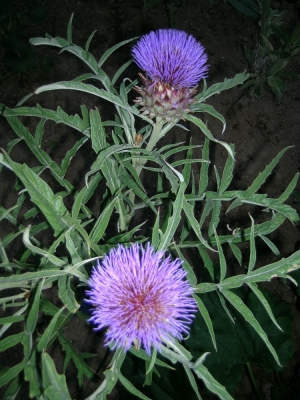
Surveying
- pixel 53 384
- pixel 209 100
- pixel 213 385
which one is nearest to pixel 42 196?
pixel 53 384

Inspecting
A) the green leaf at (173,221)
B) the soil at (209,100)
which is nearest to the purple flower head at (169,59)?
the green leaf at (173,221)

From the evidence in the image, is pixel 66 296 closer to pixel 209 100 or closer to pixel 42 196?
pixel 42 196

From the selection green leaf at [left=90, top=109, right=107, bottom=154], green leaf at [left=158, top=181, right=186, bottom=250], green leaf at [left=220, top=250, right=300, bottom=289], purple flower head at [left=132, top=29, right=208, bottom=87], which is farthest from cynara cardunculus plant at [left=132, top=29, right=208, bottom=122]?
green leaf at [left=220, top=250, right=300, bottom=289]

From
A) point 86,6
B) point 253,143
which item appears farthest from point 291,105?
point 86,6

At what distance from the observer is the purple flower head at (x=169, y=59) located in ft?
3.03

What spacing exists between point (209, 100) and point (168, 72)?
1159 millimetres

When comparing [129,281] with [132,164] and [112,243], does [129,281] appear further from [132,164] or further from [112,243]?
[132,164]

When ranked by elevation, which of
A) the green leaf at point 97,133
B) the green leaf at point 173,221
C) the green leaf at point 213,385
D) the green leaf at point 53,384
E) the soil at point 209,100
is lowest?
the green leaf at point 213,385

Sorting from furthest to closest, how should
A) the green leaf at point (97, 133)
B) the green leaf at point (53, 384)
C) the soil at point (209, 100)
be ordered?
the soil at point (209, 100), the green leaf at point (97, 133), the green leaf at point (53, 384)

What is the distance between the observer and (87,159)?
184 centimetres

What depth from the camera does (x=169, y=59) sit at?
0.93 metres

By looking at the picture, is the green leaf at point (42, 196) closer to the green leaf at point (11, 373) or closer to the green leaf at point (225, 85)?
the green leaf at point (11, 373)

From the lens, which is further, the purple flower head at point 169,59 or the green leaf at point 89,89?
the purple flower head at point 169,59

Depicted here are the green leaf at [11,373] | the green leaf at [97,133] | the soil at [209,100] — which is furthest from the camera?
A: the soil at [209,100]
